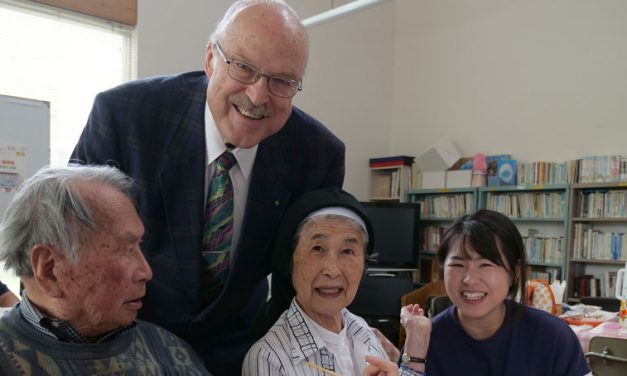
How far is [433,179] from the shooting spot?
22.4 feet

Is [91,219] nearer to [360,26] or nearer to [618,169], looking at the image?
[618,169]

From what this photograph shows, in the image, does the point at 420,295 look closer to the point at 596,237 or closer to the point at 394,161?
the point at 596,237

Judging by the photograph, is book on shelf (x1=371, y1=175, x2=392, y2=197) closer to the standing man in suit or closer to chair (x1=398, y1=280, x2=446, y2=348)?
→ chair (x1=398, y1=280, x2=446, y2=348)

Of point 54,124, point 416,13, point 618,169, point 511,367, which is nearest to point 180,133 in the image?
point 511,367

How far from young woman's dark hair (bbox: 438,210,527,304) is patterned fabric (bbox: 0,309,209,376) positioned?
1039 millimetres

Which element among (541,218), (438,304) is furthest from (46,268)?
(541,218)

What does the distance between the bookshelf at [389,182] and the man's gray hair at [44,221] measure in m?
6.22

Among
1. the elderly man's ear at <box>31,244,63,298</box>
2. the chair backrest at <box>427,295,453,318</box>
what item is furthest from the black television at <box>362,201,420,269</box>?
the elderly man's ear at <box>31,244,63,298</box>

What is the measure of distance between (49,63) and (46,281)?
427 centimetres

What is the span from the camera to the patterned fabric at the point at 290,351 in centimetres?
144

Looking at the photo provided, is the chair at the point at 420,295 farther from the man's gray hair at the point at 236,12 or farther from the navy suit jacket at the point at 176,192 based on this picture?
the man's gray hair at the point at 236,12

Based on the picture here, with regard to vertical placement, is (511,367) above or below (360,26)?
below

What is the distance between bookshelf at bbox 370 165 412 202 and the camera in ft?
23.4

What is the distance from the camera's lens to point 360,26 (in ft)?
24.4
